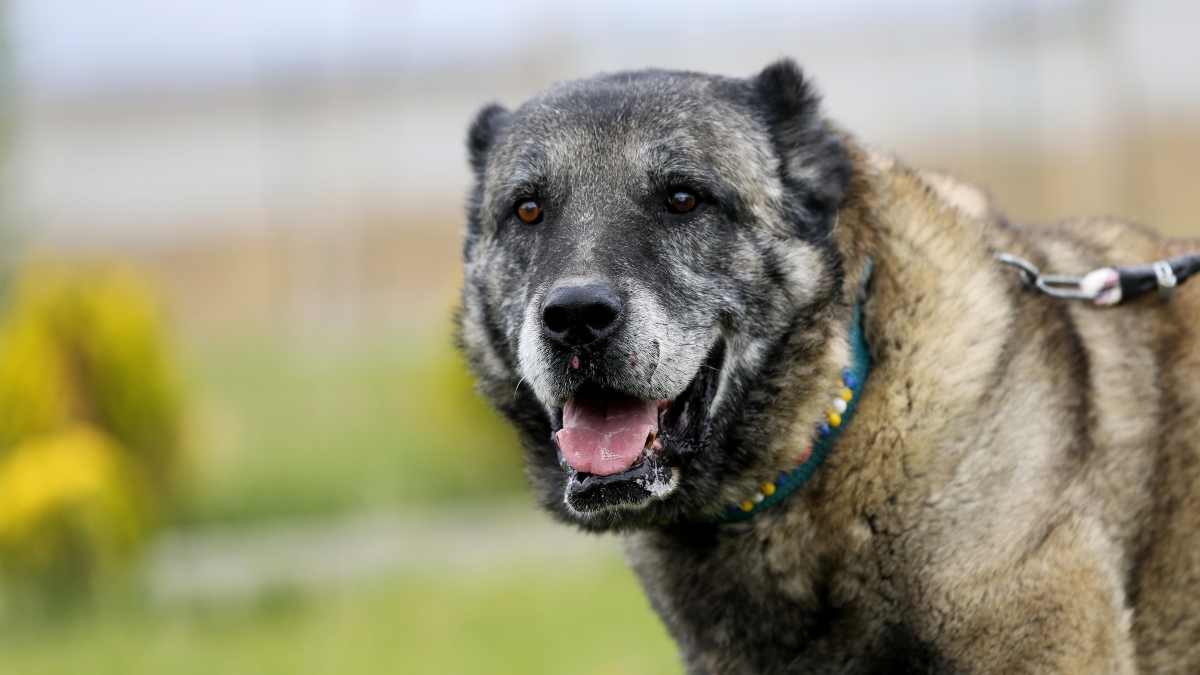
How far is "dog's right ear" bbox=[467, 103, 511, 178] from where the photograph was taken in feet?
12.5

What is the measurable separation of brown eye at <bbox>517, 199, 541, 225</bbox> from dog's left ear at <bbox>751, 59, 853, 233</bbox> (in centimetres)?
67

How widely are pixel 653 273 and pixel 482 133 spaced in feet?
3.36

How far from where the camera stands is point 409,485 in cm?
925

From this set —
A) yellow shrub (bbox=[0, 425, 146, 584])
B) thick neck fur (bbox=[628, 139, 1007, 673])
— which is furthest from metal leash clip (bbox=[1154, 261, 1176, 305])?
yellow shrub (bbox=[0, 425, 146, 584])

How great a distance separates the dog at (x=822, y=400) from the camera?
2.91 meters

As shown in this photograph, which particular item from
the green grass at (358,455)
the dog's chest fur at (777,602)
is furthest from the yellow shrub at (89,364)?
the dog's chest fur at (777,602)

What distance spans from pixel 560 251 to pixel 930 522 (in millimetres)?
1116

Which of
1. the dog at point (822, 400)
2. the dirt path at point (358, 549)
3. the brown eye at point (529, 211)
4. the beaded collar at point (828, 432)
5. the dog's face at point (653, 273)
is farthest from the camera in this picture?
the dirt path at point (358, 549)

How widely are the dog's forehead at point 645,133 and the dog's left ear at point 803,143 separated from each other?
6cm

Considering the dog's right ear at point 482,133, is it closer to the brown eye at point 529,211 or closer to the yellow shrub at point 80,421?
the brown eye at point 529,211

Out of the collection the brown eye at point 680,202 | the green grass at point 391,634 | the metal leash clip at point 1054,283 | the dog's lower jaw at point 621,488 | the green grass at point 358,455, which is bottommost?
the green grass at point 358,455

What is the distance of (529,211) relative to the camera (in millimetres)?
3412

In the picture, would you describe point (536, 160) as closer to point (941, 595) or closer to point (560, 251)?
point (560, 251)

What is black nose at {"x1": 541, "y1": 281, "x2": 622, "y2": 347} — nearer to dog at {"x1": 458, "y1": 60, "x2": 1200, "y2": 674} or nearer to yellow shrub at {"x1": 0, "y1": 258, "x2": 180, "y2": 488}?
dog at {"x1": 458, "y1": 60, "x2": 1200, "y2": 674}
